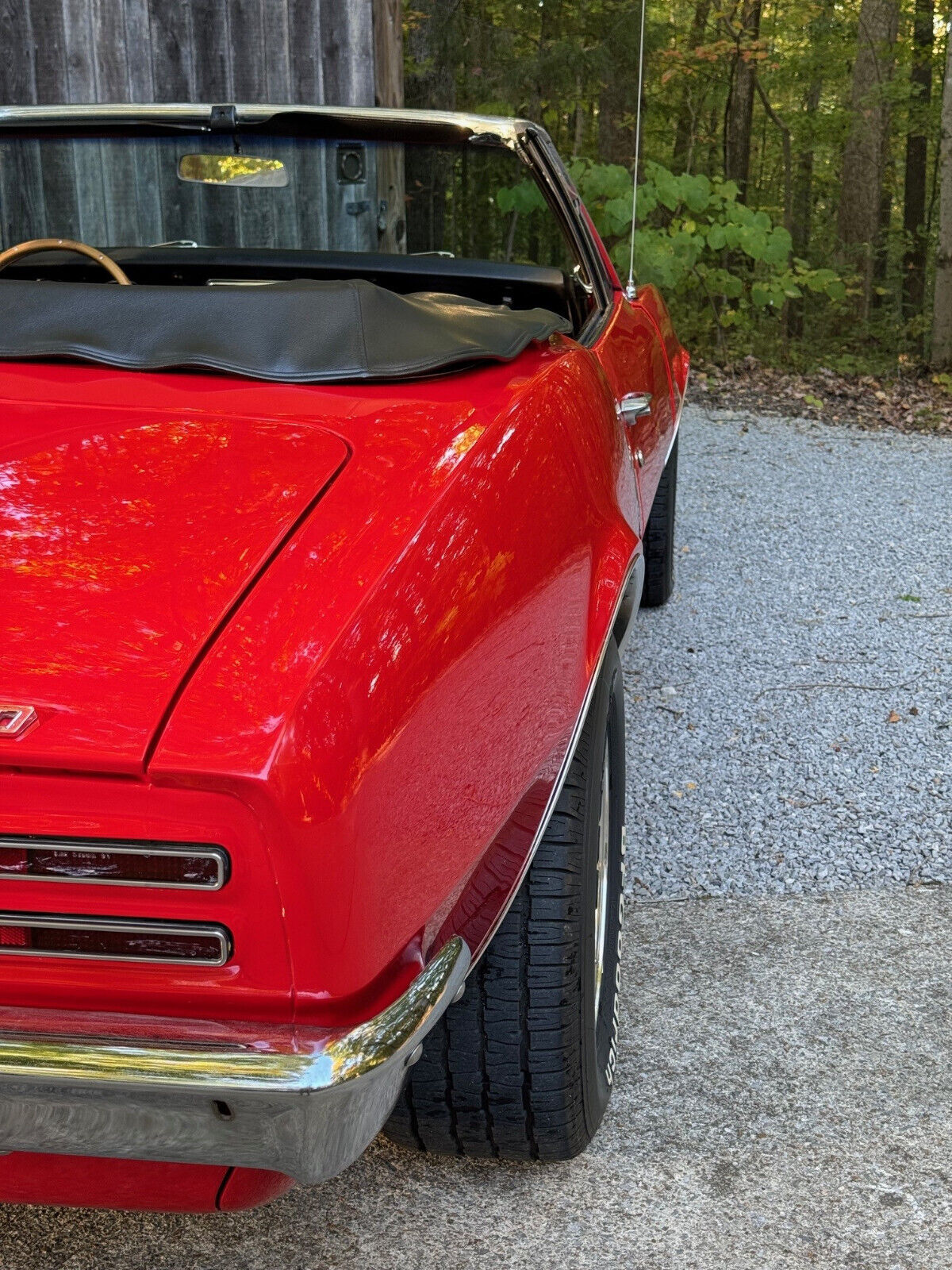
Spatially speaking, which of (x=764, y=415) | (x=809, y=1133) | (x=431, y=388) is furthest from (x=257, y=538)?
(x=764, y=415)

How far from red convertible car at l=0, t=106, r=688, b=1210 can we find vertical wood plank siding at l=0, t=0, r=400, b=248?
386 centimetres

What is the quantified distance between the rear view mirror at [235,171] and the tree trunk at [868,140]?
12.7 metres

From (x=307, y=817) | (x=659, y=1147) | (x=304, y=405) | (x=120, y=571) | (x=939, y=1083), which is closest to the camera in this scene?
(x=307, y=817)

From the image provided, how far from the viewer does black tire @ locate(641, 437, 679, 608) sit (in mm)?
4125

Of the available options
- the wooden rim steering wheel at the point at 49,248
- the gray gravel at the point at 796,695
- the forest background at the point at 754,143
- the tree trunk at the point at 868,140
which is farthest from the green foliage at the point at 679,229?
the wooden rim steering wheel at the point at 49,248

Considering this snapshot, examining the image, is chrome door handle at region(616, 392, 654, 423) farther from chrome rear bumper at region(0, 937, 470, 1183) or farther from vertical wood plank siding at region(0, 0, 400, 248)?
vertical wood plank siding at region(0, 0, 400, 248)

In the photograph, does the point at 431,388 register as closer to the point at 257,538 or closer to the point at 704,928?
the point at 257,538

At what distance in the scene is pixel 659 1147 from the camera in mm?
1914

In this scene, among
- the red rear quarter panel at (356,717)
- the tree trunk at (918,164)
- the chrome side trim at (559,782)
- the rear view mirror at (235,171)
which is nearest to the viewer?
the red rear quarter panel at (356,717)

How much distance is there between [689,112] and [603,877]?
16.5 metres

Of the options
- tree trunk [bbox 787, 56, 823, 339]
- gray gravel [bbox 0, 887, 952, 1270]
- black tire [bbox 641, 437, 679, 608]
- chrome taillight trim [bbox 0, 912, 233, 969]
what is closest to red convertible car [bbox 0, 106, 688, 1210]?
chrome taillight trim [bbox 0, 912, 233, 969]

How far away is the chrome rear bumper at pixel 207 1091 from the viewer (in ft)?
3.68

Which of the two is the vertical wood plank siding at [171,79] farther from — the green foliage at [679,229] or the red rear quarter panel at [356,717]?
the red rear quarter panel at [356,717]

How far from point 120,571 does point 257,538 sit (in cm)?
15
